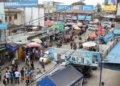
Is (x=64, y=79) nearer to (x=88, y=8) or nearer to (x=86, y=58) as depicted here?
(x=86, y=58)

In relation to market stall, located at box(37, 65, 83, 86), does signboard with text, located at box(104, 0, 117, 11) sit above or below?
above

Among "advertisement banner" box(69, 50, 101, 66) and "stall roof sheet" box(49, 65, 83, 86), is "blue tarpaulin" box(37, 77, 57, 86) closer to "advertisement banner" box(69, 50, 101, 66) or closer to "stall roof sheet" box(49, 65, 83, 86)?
"stall roof sheet" box(49, 65, 83, 86)

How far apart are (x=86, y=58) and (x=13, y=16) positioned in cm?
2286

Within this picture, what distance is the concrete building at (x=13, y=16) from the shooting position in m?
35.7

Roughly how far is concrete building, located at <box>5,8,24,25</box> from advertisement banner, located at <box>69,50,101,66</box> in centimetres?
2035

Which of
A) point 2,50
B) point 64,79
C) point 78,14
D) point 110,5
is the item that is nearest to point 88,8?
point 78,14

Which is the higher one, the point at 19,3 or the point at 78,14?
the point at 19,3

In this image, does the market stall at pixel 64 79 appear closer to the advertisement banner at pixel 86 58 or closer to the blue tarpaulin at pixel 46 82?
the blue tarpaulin at pixel 46 82

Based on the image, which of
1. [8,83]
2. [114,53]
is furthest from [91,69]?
[8,83]

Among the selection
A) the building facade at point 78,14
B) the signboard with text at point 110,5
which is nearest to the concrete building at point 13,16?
the building facade at point 78,14

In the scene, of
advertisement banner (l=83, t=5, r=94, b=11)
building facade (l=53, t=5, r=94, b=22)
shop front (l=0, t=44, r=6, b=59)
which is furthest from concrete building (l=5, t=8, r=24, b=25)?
advertisement banner (l=83, t=5, r=94, b=11)

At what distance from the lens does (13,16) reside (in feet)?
122

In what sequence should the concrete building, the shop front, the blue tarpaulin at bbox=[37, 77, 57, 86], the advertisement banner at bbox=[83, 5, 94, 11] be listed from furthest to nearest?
the advertisement banner at bbox=[83, 5, 94, 11]
the concrete building
the shop front
the blue tarpaulin at bbox=[37, 77, 57, 86]

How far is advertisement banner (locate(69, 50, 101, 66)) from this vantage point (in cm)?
1689
